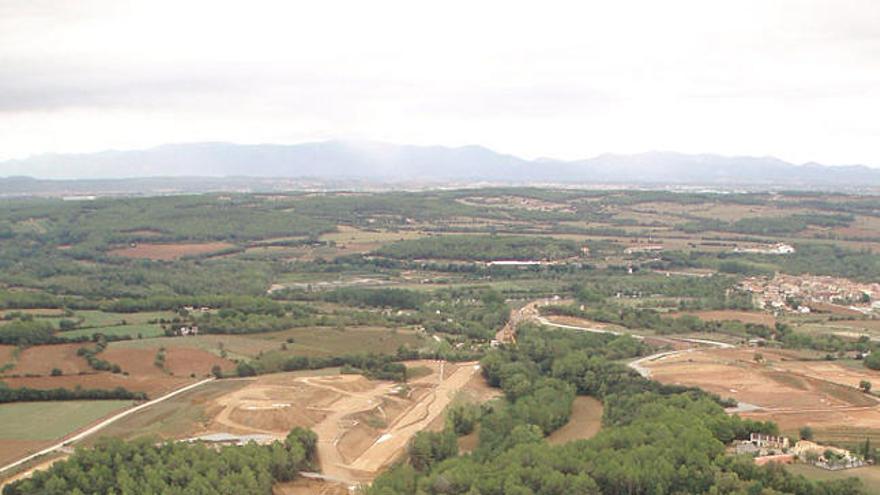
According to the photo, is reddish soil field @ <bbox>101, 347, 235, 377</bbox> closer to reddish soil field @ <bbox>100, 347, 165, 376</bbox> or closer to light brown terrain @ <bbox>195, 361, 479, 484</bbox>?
reddish soil field @ <bbox>100, 347, 165, 376</bbox>

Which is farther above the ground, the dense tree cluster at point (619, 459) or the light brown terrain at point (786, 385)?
the dense tree cluster at point (619, 459)

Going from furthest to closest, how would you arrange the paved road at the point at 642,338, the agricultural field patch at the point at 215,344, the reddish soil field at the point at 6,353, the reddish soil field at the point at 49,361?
the agricultural field patch at the point at 215,344 → the reddish soil field at the point at 6,353 → the paved road at the point at 642,338 → the reddish soil field at the point at 49,361

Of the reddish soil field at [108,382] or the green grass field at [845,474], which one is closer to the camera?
the green grass field at [845,474]

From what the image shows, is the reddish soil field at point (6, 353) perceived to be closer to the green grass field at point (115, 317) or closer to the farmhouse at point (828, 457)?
the green grass field at point (115, 317)

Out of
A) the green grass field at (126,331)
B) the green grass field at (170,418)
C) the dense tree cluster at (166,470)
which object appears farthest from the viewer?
the green grass field at (126,331)

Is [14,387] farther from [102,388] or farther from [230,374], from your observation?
[230,374]

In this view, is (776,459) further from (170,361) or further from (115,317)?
(115,317)

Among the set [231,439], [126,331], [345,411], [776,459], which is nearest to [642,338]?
[345,411]

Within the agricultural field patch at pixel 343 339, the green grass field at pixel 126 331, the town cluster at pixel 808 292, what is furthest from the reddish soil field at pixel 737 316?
the green grass field at pixel 126 331
